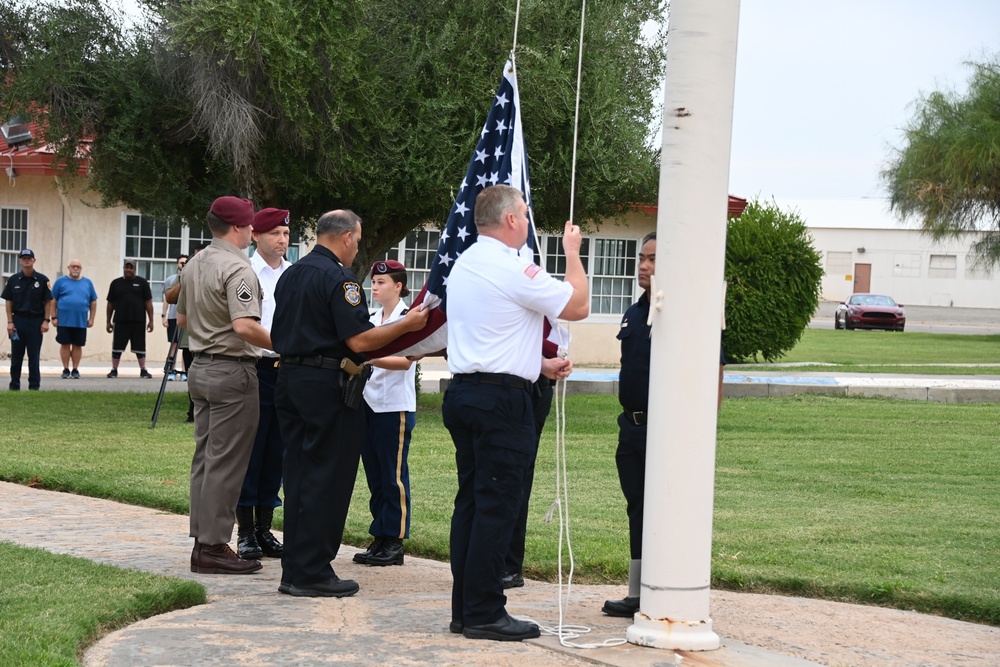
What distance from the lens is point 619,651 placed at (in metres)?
5.43

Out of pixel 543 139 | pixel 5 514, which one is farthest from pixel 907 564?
pixel 543 139

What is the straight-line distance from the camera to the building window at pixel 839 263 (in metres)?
74.5

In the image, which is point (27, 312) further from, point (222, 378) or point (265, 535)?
point (222, 378)

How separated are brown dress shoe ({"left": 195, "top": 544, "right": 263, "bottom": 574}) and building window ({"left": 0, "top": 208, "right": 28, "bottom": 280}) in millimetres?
19661

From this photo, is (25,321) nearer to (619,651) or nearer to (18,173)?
(18,173)

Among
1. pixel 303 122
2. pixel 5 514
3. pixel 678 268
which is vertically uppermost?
pixel 303 122

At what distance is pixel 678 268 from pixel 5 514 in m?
5.66

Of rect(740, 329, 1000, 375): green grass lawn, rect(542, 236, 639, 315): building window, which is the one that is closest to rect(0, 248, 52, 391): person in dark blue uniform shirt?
rect(542, 236, 639, 315): building window

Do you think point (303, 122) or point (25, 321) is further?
point (25, 321)

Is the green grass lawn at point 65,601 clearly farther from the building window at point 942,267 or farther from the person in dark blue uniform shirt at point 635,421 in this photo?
the building window at point 942,267

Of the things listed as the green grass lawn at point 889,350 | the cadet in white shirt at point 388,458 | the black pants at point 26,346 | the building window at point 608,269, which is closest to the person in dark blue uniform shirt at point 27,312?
the black pants at point 26,346

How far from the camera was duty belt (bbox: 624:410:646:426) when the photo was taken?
6.29m

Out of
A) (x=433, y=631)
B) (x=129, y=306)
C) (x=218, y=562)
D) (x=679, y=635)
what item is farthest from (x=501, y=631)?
(x=129, y=306)

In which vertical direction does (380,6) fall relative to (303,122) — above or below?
above
